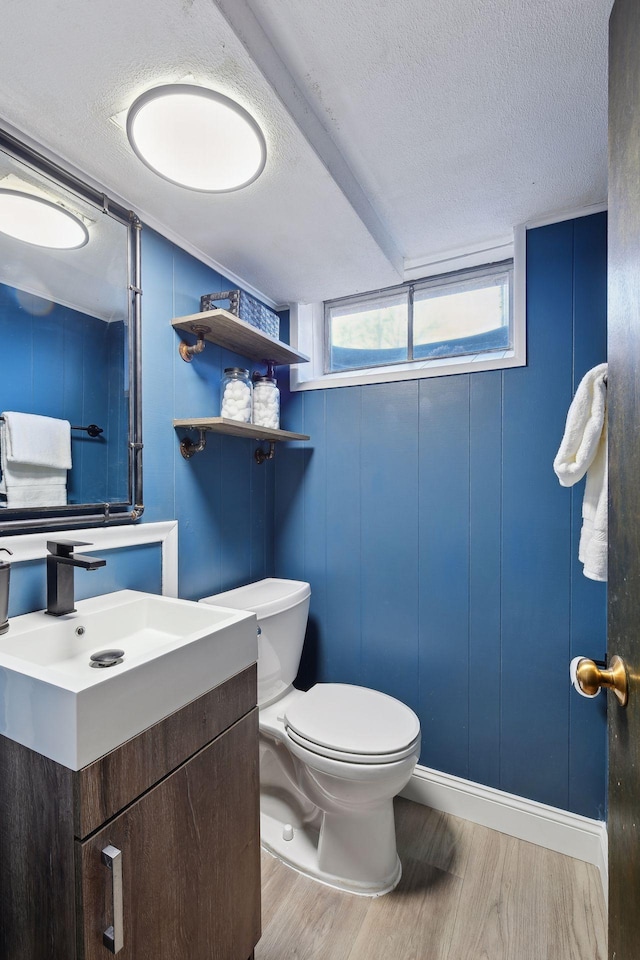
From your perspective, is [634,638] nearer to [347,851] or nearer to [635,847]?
[635,847]

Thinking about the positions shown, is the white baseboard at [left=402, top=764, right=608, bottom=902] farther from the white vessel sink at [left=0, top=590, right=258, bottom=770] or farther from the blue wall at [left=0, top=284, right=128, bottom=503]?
the blue wall at [left=0, top=284, right=128, bottom=503]

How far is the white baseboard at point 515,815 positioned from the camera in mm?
A: 1433

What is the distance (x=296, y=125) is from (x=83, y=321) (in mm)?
759

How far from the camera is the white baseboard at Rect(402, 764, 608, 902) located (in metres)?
1.43

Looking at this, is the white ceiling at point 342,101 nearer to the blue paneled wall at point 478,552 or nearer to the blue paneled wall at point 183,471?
the blue paneled wall at point 183,471

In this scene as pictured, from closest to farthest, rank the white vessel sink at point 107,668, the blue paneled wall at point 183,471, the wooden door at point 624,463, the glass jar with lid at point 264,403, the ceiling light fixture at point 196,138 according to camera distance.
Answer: the wooden door at point 624,463 → the white vessel sink at point 107,668 → the ceiling light fixture at point 196,138 → the blue paneled wall at point 183,471 → the glass jar with lid at point 264,403

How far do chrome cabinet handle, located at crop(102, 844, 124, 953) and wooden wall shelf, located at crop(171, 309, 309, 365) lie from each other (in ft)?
4.42

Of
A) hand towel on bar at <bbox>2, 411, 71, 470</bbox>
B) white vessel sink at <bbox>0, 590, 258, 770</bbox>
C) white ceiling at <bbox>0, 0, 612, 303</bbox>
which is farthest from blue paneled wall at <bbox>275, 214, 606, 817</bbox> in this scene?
hand towel on bar at <bbox>2, 411, 71, 470</bbox>

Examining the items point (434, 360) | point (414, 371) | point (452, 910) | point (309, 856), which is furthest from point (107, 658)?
point (434, 360)

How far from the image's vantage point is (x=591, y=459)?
1.20 m

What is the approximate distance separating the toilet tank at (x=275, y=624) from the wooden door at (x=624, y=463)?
43.6 inches

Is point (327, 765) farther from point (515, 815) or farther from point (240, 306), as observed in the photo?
point (240, 306)

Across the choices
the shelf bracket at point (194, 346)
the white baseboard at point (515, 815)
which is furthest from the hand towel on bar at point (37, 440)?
the white baseboard at point (515, 815)

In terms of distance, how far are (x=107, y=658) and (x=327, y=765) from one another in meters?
0.70
